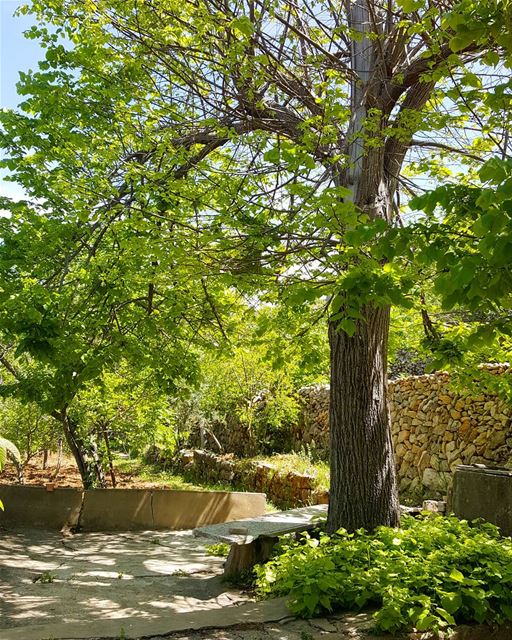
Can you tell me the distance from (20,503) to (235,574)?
4097 mm

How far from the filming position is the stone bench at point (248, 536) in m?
5.67

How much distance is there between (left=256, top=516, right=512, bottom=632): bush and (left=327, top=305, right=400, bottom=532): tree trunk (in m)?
0.41

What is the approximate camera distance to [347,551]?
14.8 ft

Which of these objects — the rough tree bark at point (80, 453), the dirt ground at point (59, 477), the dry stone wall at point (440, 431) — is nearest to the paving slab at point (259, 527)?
the dry stone wall at point (440, 431)

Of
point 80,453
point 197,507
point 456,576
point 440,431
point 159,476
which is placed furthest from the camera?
point 159,476

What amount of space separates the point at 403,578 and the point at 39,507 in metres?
6.11

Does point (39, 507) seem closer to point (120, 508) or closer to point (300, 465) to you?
point (120, 508)

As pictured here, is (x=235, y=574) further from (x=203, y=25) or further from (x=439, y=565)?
(x=203, y=25)

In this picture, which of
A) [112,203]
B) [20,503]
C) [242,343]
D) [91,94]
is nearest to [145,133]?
[112,203]

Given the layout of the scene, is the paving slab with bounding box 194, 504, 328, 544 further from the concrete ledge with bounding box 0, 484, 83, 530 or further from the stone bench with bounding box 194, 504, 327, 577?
the concrete ledge with bounding box 0, 484, 83, 530

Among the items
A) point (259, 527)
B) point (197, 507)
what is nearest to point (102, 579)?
point (259, 527)

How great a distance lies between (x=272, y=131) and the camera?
19.5ft

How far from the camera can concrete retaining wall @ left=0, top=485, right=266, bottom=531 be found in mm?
8258

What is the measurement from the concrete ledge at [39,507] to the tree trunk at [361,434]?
180 inches
